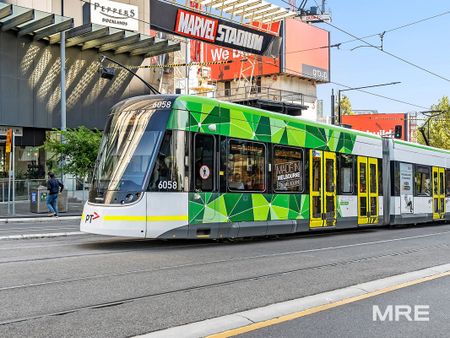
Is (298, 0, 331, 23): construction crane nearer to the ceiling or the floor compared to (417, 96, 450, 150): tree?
nearer to the ceiling

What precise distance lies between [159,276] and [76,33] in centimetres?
2588

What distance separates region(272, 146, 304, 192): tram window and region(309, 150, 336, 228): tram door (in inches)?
21.5

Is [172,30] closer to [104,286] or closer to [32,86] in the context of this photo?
[32,86]

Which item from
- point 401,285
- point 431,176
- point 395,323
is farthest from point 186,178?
point 431,176

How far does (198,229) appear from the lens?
11812 millimetres

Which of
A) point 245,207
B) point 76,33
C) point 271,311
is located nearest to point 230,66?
point 76,33

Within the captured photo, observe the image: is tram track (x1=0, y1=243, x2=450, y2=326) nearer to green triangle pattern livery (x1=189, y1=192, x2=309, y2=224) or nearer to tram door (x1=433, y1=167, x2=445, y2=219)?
green triangle pattern livery (x1=189, y1=192, x2=309, y2=224)

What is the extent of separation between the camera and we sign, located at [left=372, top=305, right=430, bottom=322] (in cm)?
626

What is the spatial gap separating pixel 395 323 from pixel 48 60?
30.6 m

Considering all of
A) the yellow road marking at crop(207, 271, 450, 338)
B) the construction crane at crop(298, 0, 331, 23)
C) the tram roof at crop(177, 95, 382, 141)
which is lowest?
the yellow road marking at crop(207, 271, 450, 338)

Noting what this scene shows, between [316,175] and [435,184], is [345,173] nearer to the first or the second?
[316,175]

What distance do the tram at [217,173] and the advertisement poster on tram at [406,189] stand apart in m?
3.05

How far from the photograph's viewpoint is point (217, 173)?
40.3 ft

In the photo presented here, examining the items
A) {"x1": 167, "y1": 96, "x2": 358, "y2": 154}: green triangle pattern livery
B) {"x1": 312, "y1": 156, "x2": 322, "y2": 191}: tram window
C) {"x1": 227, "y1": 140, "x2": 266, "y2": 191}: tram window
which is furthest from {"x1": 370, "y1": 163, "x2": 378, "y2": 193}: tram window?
{"x1": 227, "y1": 140, "x2": 266, "y2": 191}: tram window
